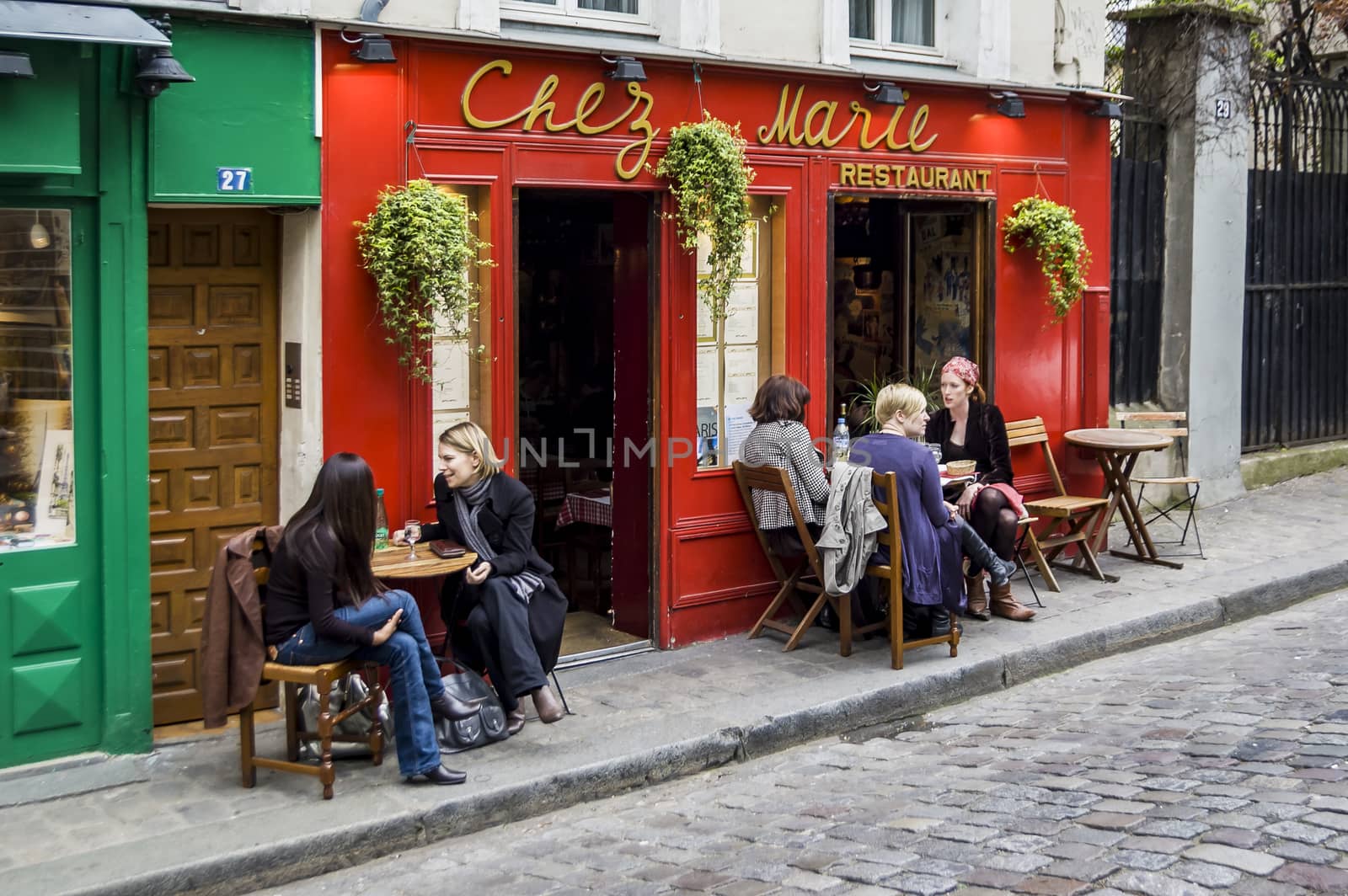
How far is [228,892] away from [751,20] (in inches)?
217

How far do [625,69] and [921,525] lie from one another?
9.43 ft

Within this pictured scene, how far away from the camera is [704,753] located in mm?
7008

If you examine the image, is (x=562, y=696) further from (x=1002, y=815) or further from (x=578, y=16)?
(x=578, y=16)

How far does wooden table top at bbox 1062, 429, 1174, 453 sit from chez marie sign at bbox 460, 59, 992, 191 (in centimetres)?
183

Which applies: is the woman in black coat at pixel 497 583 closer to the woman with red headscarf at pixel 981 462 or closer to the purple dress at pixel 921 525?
the purple dress at pixel 921 525

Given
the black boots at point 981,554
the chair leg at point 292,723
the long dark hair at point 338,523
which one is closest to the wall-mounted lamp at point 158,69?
the long dark hair at point 338,523

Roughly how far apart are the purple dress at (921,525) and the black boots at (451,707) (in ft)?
8.27

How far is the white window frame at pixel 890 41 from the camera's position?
9594 mm

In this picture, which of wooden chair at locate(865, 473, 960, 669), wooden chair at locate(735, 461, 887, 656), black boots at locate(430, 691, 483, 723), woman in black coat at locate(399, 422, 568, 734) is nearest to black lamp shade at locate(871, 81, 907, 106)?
wooden chair at locate(735, 461, 887, 656)

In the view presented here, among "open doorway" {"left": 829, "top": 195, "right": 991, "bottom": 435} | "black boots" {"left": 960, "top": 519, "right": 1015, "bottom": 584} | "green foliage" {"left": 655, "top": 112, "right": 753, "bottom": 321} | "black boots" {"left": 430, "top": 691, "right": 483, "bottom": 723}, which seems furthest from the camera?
"open doorway" {"left": 829, "top": 195, "right": 991, "bottom": 435}

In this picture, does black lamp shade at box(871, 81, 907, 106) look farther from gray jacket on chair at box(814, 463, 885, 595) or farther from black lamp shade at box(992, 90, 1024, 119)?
gray jacket on chair at box(814, 463, 885, 595)

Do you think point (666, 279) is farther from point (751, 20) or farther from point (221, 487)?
point (221, 487)

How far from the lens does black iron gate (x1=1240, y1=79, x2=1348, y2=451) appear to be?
43.8 ft

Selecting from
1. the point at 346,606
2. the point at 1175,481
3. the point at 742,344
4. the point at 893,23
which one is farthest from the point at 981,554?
the point at 346,606
